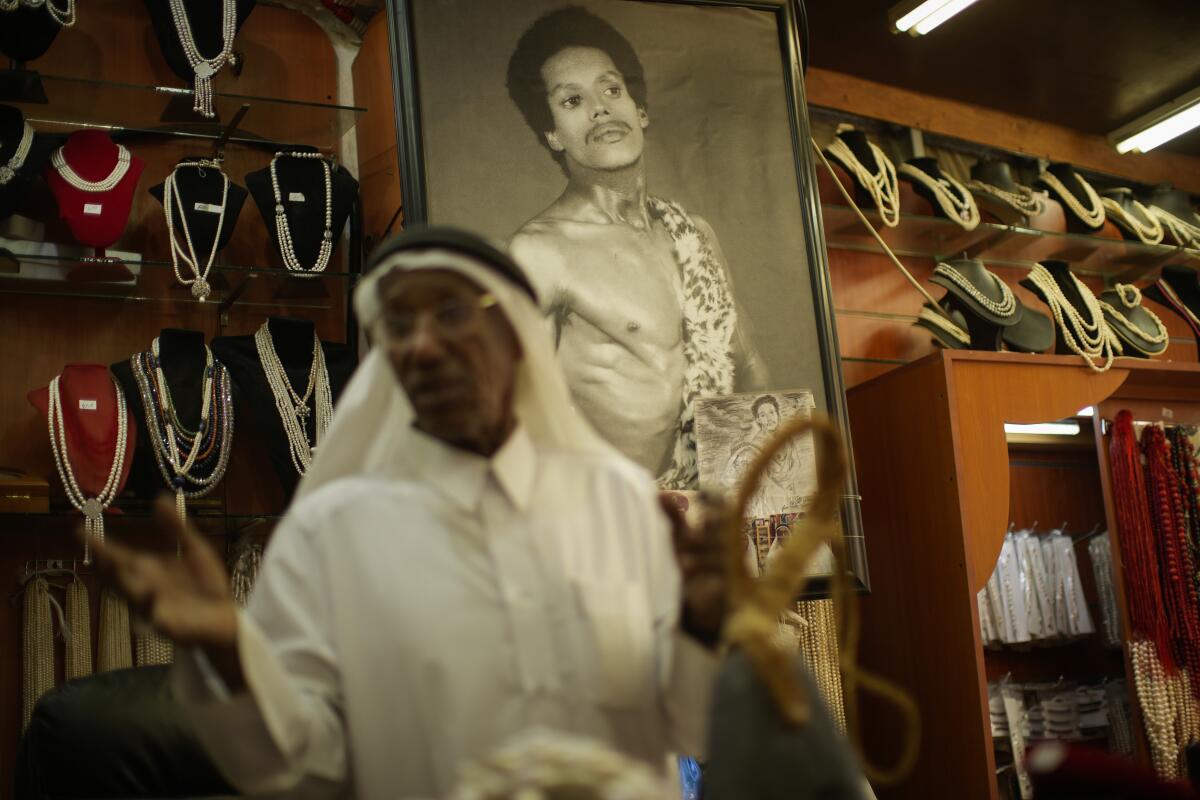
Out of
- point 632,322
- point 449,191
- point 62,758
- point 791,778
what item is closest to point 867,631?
point 632,322

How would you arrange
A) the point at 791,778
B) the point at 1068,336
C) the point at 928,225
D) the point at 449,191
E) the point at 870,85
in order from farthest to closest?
1. the point at 870,85
2. the point at 928,225
3. the point at 1068,336
4. the point at 449,191
5. the point at 791,778

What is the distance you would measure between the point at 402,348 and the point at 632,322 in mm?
1667

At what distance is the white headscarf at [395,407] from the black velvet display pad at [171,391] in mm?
1832

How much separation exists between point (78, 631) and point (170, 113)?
144cm

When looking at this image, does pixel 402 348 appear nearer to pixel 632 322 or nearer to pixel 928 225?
pixel 632 322

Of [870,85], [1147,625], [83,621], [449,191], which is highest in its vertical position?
[870,85]

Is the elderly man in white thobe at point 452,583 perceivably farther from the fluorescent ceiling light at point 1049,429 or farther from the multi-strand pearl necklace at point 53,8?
the fluorescent ceiling light at point 1049,429

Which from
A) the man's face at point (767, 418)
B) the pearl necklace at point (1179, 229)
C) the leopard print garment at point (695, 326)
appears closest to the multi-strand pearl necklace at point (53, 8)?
the leopard print garment at point (695, 326)

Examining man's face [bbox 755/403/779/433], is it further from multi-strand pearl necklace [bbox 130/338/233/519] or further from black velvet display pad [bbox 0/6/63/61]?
black velvet display pad [bbox 0/6/63/61]

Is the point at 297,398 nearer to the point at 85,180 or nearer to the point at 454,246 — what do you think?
the point at 85,180

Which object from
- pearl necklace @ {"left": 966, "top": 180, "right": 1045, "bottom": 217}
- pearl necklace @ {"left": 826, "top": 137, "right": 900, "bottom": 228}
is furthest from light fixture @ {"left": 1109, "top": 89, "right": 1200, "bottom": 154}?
pearl necklace @ {"left": 826, "top": 137, "right": 900, "bottom": 228}

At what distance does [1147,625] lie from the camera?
3.93 meters

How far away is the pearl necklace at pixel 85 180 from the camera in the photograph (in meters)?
3.00

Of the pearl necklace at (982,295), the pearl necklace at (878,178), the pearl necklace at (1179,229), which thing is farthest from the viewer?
the pearl necklace at (1179,229)
